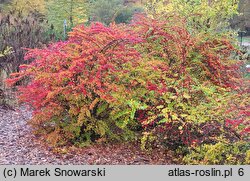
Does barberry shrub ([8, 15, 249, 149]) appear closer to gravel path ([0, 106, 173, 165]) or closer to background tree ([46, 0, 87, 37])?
gravel path ([0, 106, 173, 165])

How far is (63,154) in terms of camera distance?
4.60 meters

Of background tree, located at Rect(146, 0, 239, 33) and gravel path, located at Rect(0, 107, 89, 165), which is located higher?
background tree, located at Rect(146, 0, 239, 33)

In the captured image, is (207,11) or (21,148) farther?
(207,11)

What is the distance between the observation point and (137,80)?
190 inches

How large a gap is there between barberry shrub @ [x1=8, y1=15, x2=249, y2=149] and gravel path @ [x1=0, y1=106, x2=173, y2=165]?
0.19 meters

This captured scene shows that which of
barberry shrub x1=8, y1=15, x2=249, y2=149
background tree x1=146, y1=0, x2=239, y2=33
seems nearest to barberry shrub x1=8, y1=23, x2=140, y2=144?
barberry shrub x1=8, y1=15, x2=249, y2=149

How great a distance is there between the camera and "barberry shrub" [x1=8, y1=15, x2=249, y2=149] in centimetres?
452

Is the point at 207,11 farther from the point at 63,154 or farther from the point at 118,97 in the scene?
the point at 63,154

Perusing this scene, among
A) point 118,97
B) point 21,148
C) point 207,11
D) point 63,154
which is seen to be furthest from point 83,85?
point 207,11

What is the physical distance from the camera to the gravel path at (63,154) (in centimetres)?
441

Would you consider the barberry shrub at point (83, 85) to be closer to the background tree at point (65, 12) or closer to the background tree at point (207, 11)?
the background tree at point (207, 11)

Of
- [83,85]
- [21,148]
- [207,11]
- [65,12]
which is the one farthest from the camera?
[65,12]

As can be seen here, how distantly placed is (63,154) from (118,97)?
3.34ft

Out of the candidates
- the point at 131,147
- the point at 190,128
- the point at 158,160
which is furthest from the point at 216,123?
the point at 131,147
